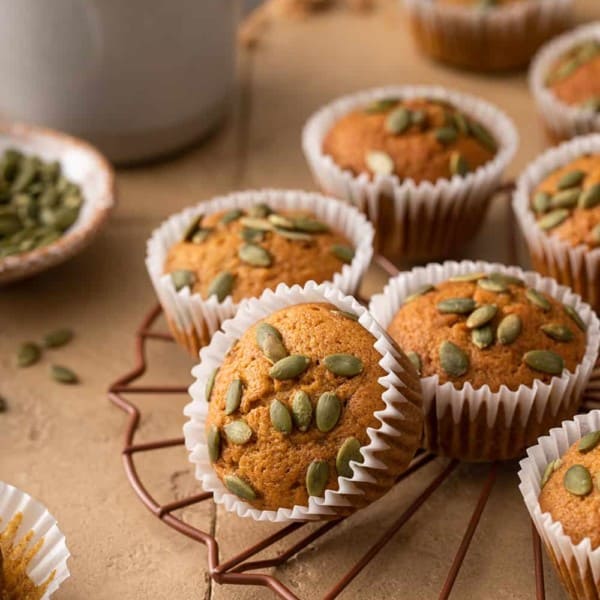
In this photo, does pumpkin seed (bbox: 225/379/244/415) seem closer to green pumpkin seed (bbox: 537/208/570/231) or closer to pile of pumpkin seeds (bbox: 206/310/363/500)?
pile of pumpkin seeds (bbox: 206/310/363/500)

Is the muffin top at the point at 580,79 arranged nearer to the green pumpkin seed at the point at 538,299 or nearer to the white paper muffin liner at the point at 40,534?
the green pumpkin seed at the point at 538,299

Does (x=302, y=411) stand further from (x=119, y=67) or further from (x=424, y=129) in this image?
(x=119, y=67)

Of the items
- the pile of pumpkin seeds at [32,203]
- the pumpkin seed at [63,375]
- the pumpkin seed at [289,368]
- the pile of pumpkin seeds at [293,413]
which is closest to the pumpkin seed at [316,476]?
the pile of pumpkin seeds at [293,413]

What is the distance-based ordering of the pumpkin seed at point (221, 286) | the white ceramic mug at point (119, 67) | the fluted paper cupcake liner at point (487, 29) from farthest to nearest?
the fluted paper cupcake liner at point (487, 29)
the white ceramic mug at point (119, 67)
the pumpkin seed at point (221, 286)

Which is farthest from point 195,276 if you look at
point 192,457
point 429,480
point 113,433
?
point 429,480

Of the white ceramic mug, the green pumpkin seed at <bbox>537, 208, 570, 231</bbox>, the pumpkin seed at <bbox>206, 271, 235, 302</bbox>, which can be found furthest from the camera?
the white ceramic mug

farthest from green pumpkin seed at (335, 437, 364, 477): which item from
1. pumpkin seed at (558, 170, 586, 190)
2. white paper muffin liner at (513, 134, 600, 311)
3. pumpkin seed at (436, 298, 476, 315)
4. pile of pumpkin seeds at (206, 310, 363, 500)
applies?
pumpkin seed at (558, 170, 586, 190)

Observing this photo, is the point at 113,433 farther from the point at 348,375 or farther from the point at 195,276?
the point at 348,375
